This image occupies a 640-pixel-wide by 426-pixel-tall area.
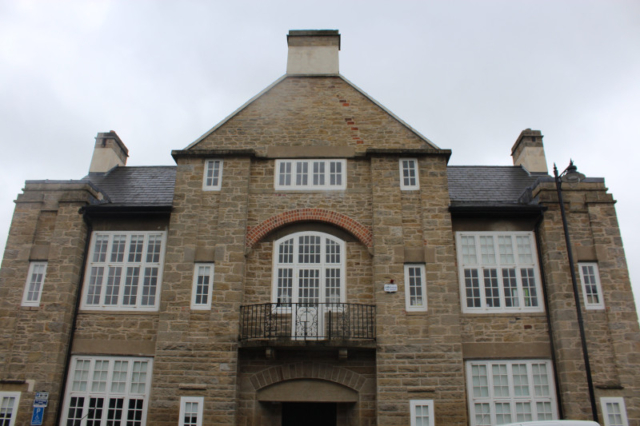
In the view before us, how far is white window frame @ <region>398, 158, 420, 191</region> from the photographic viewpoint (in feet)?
45.8

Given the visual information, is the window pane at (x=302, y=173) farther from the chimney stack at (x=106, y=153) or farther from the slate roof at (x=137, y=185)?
the chimney stack at (x=106, y=153)

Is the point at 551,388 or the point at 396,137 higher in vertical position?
the point at 396,137

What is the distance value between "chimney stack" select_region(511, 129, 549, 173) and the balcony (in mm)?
9857

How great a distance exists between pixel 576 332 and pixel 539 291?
4.54 ft

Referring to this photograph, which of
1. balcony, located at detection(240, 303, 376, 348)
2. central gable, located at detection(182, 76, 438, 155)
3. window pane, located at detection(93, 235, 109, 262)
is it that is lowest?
balcony, located at detection(240, 303, 376, 348)

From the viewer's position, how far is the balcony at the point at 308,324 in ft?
40.0

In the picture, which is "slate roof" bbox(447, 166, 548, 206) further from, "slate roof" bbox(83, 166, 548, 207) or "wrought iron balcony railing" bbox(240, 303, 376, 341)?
"wrought iron balcony railing" bbox(240, 303, 376, 341)

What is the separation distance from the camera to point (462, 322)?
42.7 feet

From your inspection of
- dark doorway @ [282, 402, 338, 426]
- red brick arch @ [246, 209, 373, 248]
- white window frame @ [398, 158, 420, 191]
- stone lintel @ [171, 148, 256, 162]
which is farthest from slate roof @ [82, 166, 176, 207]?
white window frame @ [398, 158, 420, 191]

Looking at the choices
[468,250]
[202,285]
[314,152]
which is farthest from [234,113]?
[468,250]

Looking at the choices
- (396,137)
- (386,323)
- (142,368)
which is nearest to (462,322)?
(386,323)

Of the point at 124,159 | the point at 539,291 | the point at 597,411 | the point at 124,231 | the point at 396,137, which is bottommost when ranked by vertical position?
the point at 597,411

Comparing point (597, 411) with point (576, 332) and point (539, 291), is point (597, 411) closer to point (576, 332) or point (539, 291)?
point (576, 332)

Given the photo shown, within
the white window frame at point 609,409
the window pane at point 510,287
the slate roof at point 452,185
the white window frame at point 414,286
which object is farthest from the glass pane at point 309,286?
the white window frame at point 609,409
